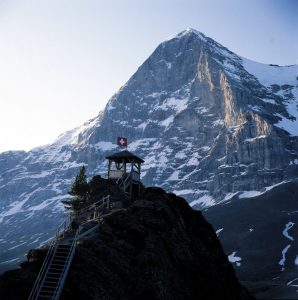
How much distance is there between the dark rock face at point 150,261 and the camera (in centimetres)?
2944

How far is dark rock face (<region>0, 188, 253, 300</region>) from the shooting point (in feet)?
96.6

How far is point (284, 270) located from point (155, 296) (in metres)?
127

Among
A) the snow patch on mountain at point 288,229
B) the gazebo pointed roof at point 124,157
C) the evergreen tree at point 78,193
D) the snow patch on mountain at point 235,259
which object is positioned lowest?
the snow patch on mountain at point 235,259

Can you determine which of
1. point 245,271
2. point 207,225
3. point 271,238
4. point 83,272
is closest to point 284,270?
point 245,271

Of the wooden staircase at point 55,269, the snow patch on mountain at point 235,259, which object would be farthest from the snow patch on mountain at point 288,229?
the wooden staircase at point 55,269

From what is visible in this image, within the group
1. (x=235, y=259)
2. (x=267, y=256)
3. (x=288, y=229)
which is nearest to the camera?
(x=267, y=256)

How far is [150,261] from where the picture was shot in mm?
34500

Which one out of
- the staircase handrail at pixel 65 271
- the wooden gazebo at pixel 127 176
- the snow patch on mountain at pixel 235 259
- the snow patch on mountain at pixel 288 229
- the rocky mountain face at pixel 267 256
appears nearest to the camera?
the staircase handrail at pixel 65 271

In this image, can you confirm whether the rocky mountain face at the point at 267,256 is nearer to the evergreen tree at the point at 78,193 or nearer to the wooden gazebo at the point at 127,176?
the evergreen tree at the point at 78,193

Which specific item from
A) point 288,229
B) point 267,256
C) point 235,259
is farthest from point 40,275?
point 288,229

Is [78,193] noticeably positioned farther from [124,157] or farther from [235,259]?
[235,259]

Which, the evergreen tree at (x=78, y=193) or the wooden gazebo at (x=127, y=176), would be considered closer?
the wooden gazebo at (x=127, y=176)

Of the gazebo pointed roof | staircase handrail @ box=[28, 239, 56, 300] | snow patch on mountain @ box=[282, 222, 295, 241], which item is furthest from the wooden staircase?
snow patch on mountain @ box=[282, 222, 295, 241]

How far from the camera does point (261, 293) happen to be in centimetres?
11350
